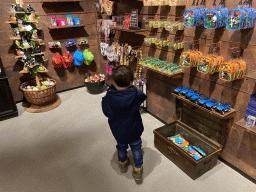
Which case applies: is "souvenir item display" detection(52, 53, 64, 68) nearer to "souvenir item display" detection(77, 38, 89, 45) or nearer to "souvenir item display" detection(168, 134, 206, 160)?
"souvenir item display" detection(77, 38, 89, 45)

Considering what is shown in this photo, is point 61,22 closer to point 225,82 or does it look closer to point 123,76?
point 123,76

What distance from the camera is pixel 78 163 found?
2.55 m

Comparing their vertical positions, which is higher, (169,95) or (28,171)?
(169,95)

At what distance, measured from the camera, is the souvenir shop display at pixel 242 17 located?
169 cm

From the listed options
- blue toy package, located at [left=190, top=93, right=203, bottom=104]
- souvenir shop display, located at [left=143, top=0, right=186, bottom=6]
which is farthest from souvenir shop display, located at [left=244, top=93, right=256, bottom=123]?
souvenir shop display, located at [left=143, top=0, right=186, bottom=6]

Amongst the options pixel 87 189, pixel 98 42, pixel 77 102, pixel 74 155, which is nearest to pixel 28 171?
pixel 74 155

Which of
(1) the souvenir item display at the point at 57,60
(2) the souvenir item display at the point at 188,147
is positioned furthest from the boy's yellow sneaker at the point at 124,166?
(1) the souvenir item display at the point at 57,60

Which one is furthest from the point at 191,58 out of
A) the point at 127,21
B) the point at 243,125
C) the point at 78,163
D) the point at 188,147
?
the point at 78,163

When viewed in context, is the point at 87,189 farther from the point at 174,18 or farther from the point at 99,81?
the point at 99,81

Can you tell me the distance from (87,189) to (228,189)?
1569mm

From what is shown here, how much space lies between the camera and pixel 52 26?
13.5ft

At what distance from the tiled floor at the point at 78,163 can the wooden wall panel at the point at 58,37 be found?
1161mm

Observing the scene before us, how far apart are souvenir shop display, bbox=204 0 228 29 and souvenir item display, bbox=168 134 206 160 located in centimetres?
156

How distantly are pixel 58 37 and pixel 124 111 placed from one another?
325cm
